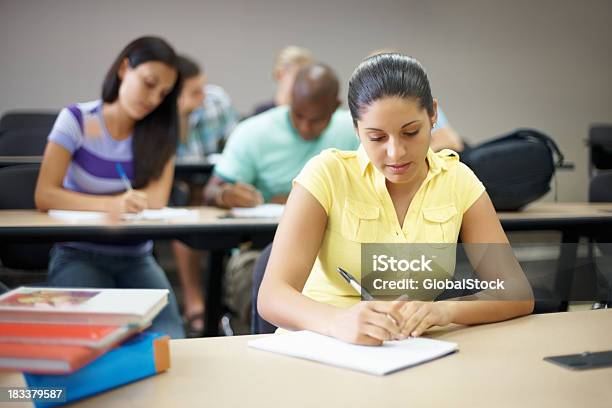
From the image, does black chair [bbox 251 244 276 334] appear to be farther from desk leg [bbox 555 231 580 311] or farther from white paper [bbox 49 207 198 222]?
white paper [bbox 49 207 198 222]

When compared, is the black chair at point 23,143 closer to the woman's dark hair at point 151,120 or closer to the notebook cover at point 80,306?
the woman's dark hair at point 151,120

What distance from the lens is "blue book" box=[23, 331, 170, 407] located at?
91 centimetres

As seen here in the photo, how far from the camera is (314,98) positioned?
294 centimetres

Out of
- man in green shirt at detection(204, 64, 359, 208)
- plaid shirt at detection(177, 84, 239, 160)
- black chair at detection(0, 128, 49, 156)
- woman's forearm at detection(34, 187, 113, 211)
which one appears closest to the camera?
woman's forearm at detection(34, 187, 113, 211)

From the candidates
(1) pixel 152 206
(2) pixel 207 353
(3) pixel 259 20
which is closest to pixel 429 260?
(2) pixel 207 353

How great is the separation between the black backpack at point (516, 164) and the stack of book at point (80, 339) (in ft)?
5.77

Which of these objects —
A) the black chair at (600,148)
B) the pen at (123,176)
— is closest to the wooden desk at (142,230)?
the pen at (123,176)

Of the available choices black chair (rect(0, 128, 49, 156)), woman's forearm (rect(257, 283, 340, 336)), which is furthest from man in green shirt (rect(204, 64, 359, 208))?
woman's forearm (rect(257, 283, 340, 336))

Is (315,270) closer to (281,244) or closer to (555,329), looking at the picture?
(281,244)

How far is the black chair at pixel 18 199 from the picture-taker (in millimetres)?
2725

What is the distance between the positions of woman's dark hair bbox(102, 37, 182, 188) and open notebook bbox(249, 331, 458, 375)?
156cm

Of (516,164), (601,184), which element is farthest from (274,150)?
(601,184)

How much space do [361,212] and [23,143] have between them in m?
2.33

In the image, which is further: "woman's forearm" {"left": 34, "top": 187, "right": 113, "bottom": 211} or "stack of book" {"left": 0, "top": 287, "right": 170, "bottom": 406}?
"woman's forearm" {"left": 34, "top": 187, "right": 113, "bottom": 211}
